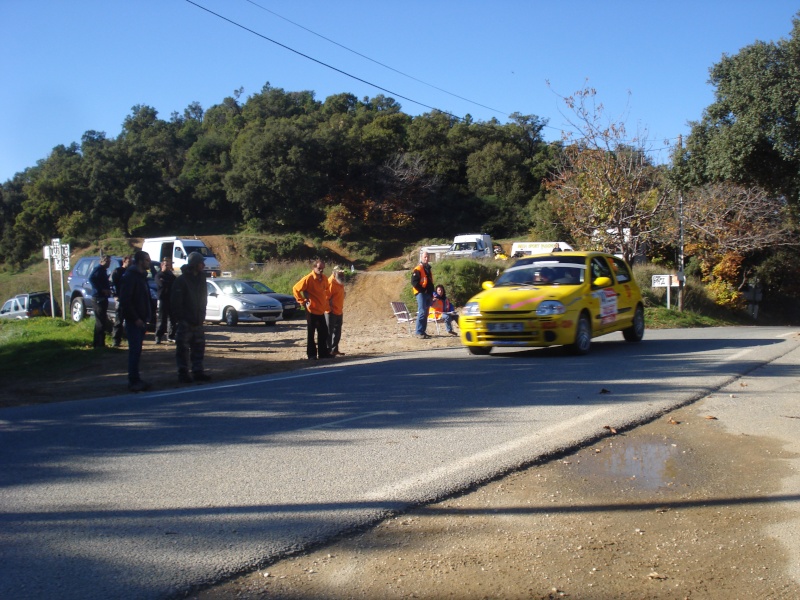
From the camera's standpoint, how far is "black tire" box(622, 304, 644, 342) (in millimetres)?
16031

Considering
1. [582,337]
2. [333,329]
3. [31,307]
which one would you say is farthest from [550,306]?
[31,307]

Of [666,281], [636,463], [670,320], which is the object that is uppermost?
[666,281]

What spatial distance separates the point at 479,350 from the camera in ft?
45.9

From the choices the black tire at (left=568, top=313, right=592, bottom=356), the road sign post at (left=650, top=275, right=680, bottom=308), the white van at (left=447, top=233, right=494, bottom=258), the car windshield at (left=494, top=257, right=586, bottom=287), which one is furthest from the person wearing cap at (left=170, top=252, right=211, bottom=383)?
the white van at (left=447, top=233, right=494, bottom=258)

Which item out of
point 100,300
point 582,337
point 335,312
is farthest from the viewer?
point 100,300

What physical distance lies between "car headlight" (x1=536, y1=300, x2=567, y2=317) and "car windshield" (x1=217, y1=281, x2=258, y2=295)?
14.1m

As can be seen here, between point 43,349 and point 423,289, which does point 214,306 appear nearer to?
point 423,289

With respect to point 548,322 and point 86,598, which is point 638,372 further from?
point 86,598

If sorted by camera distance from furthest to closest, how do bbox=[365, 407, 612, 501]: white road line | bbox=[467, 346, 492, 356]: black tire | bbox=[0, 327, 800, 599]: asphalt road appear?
bbox=[467, 346, 492, 356]: black tire < bbox=[365, 407, 612, 501]: white road line < bbox=[0, 327, 800, 599]: asphalt road

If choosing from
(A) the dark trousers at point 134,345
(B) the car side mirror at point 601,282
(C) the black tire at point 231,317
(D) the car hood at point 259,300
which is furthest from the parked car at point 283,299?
(A) the dark trousers at point 134,345

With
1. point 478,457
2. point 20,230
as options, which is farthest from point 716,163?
point 20,230

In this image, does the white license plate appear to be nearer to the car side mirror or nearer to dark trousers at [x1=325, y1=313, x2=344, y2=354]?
the car side mirror

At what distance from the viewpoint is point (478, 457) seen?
6.61 metres

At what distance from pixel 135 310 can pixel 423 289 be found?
350 inches
